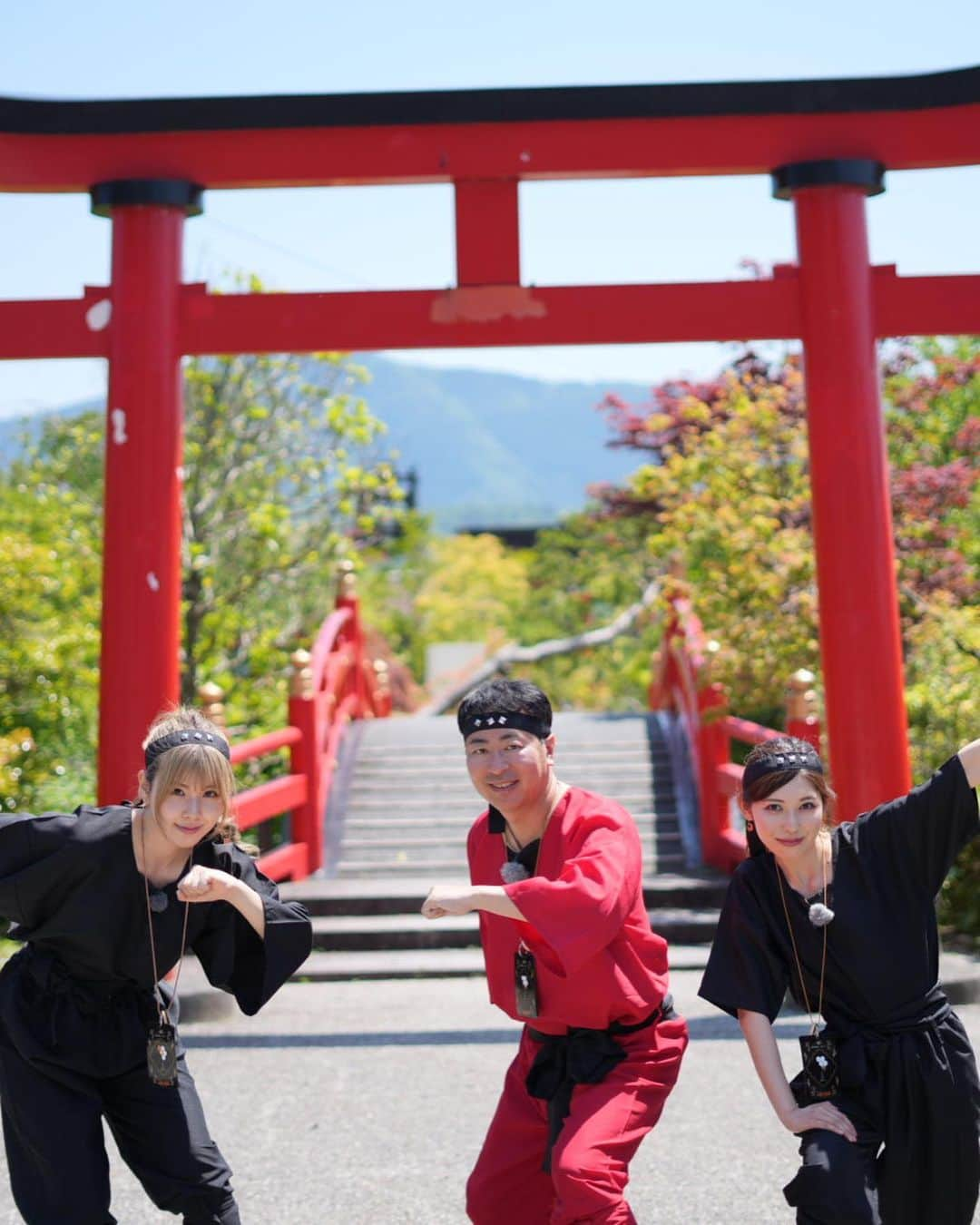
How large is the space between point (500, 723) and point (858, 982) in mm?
882

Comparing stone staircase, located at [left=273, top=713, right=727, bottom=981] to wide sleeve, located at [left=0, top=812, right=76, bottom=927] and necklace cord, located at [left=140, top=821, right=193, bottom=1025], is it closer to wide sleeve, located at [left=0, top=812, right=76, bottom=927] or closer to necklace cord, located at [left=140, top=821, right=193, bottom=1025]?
necklace cord, located at [left=140, top=821, right=193, bottom=1025]

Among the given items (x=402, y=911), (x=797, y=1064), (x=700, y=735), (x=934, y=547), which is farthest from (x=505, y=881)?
(x=934, y=547)

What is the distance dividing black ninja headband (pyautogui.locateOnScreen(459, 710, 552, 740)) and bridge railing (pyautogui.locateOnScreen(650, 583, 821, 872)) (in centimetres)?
450

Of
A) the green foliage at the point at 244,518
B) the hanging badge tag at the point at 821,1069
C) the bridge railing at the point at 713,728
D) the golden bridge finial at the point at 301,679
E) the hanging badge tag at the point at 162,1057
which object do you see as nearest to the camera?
the hanging badge tag at the point at 821,1069

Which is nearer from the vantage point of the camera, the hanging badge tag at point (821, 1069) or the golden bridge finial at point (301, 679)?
the hanging badge tag at point (821, 1069)

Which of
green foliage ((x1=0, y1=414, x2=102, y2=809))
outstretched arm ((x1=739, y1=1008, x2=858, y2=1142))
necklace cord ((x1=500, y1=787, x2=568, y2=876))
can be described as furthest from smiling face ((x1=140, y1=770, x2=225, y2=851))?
green foliage ((x1=0, y1=414, x2=102, y2=809))

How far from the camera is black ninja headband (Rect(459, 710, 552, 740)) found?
306cm

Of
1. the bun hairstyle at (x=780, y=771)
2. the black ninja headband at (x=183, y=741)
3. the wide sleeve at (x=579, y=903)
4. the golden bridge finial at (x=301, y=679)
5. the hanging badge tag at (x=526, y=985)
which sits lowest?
the hanging badge tag at (x=526, y=985)

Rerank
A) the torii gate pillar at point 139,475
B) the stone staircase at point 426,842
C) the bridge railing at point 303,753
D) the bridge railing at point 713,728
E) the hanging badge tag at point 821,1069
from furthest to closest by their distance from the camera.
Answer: the bridge railing at point 303,753 < the stone staircase at point 426,842 < the bridge railing at point 713,728 < the torii gate pillar at point 139,475 < the hanging badge tag at point 821,1069

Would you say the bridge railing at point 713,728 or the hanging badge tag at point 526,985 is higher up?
the bridge railing at point 713,728

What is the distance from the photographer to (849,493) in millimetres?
6477

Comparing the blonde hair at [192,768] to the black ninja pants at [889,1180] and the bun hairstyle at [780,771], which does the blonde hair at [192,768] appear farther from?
the black ninja pants at [889,1180]

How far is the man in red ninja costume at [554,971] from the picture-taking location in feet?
9.40

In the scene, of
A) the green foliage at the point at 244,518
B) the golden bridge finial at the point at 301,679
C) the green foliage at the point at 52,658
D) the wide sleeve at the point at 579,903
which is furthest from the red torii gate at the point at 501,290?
the green foliage at the point at 244,518
